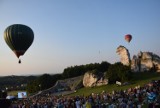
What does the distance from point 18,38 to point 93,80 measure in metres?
23.8

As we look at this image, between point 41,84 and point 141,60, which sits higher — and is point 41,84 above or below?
below

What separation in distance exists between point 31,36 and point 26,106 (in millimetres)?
8456

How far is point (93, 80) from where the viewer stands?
2073 inches

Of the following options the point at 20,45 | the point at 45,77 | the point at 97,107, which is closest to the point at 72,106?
the point at 97,107

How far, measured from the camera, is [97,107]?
76.9 feet

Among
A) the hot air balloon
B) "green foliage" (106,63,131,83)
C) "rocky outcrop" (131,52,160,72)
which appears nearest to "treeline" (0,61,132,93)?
"green foliage" (106,63,131,83)

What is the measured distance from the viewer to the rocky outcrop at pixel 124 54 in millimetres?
58263

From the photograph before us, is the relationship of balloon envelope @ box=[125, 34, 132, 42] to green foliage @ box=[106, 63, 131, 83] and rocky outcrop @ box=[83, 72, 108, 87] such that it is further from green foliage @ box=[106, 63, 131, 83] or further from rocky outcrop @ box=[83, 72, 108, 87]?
rocky outcrop @ box=[83, 72, 108, 87]

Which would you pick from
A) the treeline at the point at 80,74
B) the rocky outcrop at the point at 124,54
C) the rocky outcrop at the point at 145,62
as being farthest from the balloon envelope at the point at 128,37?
the treeline at the point at 80,74

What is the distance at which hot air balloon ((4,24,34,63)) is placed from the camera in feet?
104

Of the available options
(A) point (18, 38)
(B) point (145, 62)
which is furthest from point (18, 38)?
(B) point (145, 62)

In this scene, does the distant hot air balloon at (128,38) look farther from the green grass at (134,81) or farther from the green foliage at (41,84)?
the green foliage at (41,84)

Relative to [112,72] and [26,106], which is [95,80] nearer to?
[112,72]

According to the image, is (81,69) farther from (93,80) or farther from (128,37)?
(93,80)
